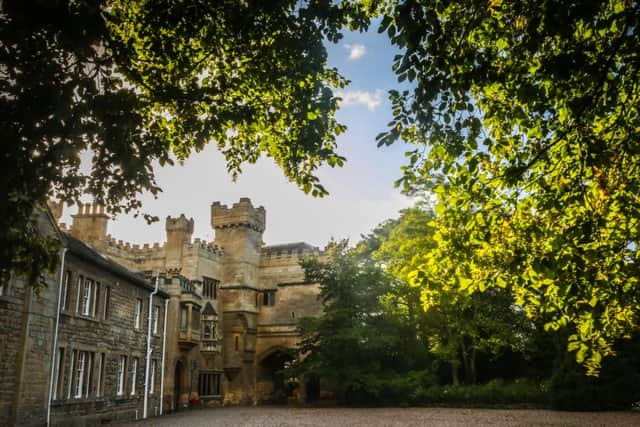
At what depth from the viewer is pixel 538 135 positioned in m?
8.52

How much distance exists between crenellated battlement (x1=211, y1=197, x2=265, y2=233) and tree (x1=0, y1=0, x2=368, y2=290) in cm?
3848

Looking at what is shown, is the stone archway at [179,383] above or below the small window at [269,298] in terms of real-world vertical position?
below

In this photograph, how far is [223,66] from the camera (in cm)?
1018

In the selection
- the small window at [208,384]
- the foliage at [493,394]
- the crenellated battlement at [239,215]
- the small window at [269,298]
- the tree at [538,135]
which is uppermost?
the crenellated battlement at [239,215]

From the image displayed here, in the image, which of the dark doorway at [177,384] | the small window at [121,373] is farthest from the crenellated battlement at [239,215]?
the small window at [121,373]

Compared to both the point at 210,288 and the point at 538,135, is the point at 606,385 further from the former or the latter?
the point at 210,288

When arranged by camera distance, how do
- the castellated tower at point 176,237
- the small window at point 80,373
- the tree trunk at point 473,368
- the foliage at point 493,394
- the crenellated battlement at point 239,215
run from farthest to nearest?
1. the crenellated battlement at point 239,215
2. the castellated tower at point 176,237
3. the tree trunk at point 473,368
4. the foliage at point 493,394
5. the small window at point 80,373

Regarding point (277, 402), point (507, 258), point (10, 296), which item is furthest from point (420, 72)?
point (277, 402)

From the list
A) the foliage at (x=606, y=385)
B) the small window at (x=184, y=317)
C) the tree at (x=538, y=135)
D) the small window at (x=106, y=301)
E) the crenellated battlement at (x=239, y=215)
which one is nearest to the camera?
the tree at (x=538, y=135)

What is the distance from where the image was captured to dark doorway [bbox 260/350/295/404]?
149ft

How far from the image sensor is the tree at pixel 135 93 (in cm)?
766

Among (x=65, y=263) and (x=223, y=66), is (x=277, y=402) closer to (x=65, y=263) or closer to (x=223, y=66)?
(x=65, y=263)

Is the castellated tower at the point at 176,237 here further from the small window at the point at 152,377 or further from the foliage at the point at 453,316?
the foliage at the point at 453,316

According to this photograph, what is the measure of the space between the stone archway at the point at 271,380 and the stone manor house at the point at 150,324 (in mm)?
110
